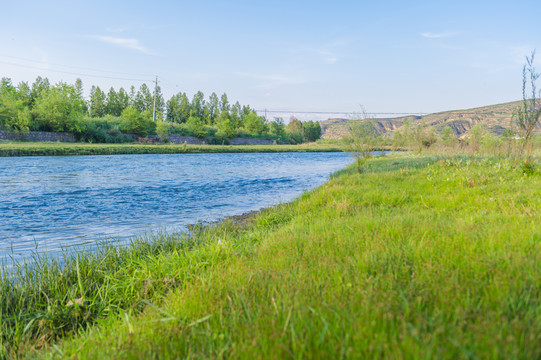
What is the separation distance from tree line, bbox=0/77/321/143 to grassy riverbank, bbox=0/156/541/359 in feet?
175

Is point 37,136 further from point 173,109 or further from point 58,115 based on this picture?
point 173,109

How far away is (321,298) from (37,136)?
5742cm

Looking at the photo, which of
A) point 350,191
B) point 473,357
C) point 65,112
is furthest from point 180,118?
point 473,357

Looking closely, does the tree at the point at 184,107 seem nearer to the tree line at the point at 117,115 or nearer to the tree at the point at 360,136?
the tree line at the point at 117,115

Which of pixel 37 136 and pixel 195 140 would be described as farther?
pixel 195 140

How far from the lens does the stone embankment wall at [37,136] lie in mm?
42031

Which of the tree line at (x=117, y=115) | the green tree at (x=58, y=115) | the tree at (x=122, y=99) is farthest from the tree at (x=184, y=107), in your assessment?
the green tree at (x=58, y=115)

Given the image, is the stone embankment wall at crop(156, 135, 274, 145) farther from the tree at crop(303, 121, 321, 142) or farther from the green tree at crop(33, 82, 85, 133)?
the tree at crop(303, 121, 321, 142)

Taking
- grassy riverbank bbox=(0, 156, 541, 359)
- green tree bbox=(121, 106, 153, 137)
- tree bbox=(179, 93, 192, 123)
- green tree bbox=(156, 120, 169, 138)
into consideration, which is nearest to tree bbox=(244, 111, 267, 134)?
tree bbox=(179, 93, 192, 123)

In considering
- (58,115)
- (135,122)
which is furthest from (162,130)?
(58,115)

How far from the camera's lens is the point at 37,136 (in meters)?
46.3

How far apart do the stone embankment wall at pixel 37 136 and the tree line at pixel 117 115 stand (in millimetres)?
948

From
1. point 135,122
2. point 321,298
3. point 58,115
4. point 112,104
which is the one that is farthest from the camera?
point 112,104

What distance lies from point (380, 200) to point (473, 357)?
20.5 ft
